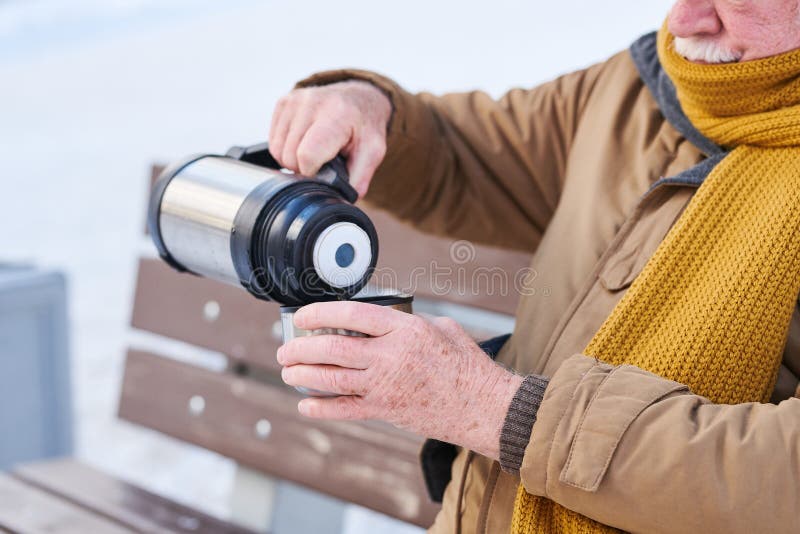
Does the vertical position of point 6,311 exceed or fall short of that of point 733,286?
it falls short

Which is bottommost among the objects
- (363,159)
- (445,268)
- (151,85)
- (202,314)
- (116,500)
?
(151,85)

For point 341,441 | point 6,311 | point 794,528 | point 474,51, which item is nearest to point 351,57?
point 474,51

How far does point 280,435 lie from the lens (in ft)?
4.96

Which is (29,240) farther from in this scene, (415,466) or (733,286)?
(733,286)

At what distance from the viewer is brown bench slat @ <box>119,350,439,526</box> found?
54.2 inches

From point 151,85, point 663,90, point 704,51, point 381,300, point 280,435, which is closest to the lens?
point 381,300

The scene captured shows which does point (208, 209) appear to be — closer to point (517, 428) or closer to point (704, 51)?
point (517, 428)

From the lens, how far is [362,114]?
110cm

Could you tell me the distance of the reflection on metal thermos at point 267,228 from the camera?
0.83 metres

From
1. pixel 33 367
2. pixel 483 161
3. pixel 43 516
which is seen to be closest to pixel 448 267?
pixel 483 161

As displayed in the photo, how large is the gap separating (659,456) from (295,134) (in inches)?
21.5

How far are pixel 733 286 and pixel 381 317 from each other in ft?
1.18

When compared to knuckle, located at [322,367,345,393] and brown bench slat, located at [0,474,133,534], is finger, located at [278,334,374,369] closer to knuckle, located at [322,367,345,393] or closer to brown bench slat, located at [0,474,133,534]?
knuckle, located at [322,367,345,393]

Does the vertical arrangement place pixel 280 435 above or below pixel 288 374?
below
